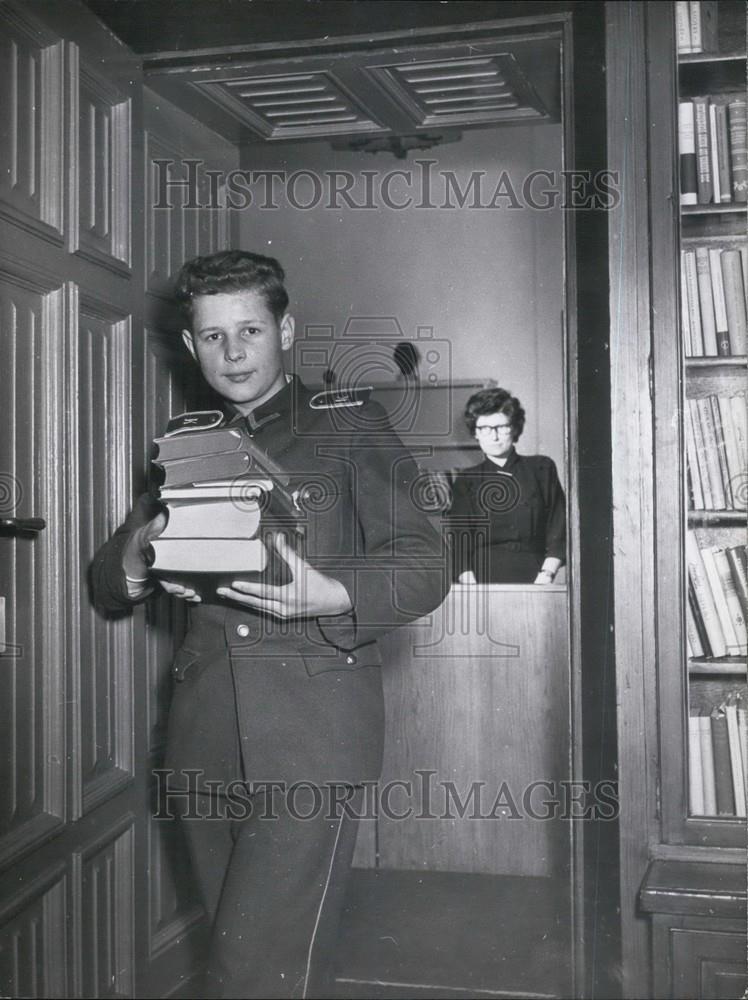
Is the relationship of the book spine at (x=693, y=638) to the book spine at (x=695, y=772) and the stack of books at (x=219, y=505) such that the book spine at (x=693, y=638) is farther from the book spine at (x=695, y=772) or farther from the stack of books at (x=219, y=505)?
the stack of books at (x=219, y=505)

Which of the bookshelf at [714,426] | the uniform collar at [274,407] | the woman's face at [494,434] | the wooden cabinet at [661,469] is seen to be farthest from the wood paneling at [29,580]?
the woman's face at [494,434]

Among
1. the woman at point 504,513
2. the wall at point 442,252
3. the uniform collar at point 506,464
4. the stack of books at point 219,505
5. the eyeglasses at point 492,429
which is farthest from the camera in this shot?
the eyeglasses at point 492,429

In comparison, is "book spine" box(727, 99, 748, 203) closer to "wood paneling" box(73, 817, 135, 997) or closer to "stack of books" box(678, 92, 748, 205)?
"stack of books" box(678, 92, 748, 205)

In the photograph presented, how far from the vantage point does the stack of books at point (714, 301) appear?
1.63 meters

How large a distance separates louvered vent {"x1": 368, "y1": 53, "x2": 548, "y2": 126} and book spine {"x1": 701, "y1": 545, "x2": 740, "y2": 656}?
0.97m

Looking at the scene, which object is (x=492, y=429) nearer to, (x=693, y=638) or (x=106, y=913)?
(x=693, y=638)

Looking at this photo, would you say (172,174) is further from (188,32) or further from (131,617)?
(131,617)

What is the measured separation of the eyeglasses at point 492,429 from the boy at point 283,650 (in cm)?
109

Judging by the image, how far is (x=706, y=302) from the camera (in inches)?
64.7

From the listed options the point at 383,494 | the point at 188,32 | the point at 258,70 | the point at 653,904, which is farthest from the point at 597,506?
the point at 188,32

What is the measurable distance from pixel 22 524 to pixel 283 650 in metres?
0.46

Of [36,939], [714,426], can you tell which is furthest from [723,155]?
[36,939]

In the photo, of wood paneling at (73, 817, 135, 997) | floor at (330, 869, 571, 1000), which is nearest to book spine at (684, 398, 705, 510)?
floor at (330, 869, 571, 1000)

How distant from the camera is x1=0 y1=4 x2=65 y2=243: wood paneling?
148 cm
